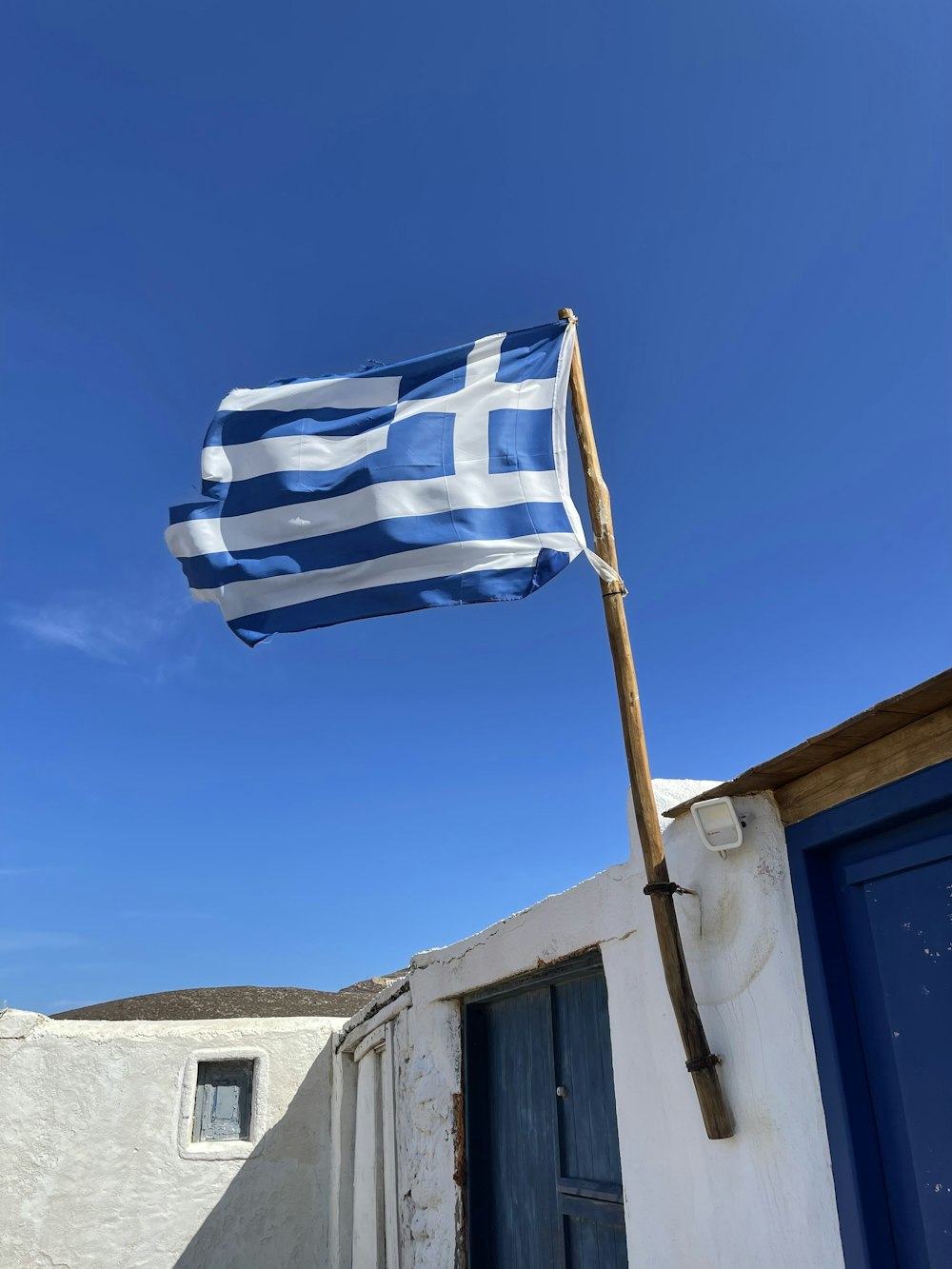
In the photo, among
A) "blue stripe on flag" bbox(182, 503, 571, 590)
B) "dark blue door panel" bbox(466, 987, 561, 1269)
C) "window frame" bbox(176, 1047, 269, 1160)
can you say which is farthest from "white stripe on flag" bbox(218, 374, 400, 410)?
"window frame" bbox(176, 1047, 269, 1160)

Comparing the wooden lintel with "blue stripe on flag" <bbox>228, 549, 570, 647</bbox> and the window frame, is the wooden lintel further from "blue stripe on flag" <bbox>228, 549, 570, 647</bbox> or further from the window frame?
the window frame

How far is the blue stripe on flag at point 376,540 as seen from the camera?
3.94 metres

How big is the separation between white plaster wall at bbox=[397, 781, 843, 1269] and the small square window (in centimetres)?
621

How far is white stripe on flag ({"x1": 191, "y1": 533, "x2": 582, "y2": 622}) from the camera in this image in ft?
12.6

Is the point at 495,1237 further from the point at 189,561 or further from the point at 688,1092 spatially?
the point at 189,561

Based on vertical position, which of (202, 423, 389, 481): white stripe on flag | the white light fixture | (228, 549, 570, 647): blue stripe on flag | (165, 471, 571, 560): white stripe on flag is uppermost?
(202, 423, 389, 481): white stripe on flag

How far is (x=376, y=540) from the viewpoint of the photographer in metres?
4.11

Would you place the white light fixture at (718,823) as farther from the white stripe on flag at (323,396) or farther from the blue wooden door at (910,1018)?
the white stripe on flag at (323,396)

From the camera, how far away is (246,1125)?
370 inches

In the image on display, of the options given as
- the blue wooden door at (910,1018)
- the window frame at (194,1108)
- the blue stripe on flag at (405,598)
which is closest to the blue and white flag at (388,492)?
the blue stripe on flag at (405,598)

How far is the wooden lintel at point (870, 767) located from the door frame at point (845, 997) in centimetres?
3

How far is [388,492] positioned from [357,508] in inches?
6.3

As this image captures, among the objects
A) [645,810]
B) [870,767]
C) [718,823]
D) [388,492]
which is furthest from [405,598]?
[870,767]

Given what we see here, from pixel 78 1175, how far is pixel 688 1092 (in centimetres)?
768
